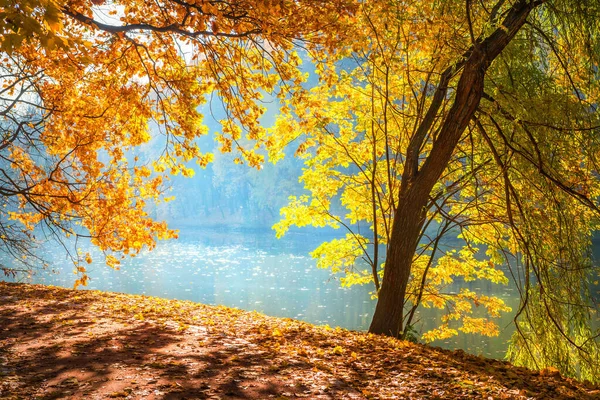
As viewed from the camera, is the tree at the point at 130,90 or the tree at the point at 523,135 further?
the tree at the point at 130,90

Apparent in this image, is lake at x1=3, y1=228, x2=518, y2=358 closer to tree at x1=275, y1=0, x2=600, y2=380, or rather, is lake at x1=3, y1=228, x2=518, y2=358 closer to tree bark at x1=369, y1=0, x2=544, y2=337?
tree at x1=275, y1=0, x2=600, y2=380

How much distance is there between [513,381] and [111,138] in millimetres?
6486

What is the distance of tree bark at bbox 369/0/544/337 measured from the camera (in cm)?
476

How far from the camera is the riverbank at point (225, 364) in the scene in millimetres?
3254

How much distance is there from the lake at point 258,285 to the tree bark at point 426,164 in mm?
7244

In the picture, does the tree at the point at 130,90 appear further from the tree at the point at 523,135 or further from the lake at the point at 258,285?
the lake at the point at 258,285

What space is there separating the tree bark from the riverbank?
0.85 m

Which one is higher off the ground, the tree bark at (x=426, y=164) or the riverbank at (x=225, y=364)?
the tree bark at (x=426, y=164)

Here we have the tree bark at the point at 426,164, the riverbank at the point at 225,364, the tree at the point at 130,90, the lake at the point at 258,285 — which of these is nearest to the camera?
the riverbank at the point at 225,364

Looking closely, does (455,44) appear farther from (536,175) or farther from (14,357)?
(14,357)

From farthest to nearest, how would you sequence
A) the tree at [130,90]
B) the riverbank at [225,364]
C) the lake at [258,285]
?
the lake at [258,285], the tree at [130,90], the riverbank at [225,364]

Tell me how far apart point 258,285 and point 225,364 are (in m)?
26.2

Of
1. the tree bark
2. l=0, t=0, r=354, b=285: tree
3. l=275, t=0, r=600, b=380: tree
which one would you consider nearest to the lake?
l=275, t=0, r=600, b=380: tree

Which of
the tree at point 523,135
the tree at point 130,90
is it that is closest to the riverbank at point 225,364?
the tree at point 523,135
